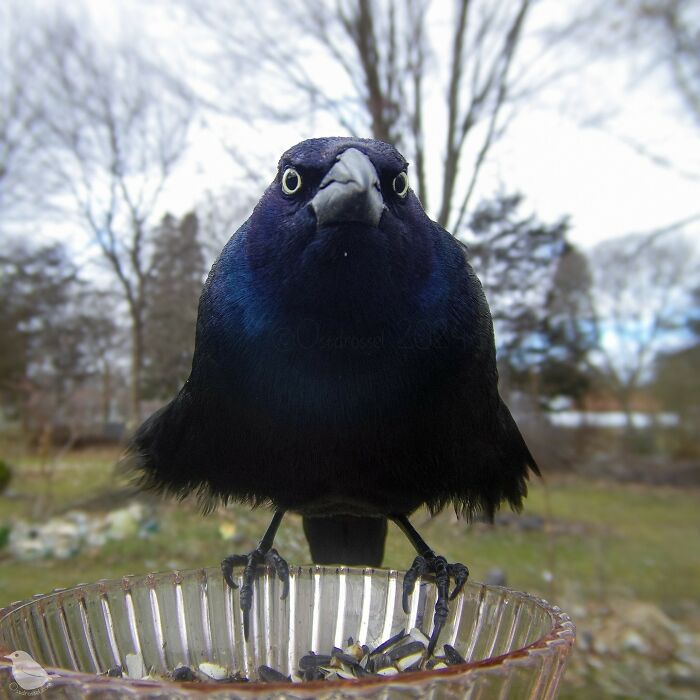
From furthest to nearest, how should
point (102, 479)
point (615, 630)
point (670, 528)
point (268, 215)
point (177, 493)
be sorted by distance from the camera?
point (670, 528) < point (615, 630) < point (102, 479) < point (177, 493) < point (268, 215)

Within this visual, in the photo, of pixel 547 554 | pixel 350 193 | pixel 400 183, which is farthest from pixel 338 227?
pixel 547 554

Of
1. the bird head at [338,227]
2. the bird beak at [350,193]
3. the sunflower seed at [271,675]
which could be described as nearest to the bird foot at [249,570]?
the sunflower seed at [271,675]

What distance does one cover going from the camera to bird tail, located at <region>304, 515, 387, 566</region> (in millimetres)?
1729

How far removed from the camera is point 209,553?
3.08m

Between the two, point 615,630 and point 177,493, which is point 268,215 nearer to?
point 177,493

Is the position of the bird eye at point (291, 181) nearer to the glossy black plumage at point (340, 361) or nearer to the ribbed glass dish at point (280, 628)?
the glossy black plumage at point (340, 361)

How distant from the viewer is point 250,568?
136cm

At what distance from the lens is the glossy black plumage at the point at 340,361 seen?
130 centimetres

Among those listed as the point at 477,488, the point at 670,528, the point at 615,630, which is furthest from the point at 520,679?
the point at 670,528

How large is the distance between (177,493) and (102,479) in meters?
3.31

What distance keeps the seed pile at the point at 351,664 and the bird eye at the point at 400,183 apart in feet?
2.63

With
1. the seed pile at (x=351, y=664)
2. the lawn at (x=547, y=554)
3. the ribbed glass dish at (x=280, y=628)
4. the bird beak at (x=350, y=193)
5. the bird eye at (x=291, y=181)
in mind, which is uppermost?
the bird eye at (x=291, y=181)

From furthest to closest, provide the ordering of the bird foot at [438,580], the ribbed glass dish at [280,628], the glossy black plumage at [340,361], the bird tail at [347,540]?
1. the bird tail at [347,540]
2. the glossy black plumage at [340,361]
3. the bird foot at [438,580]
4. the ribbed glass dish at [280,628]

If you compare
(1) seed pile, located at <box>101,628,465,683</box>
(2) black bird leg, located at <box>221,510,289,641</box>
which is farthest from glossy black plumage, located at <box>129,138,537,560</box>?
(1) seed pile, located at <box>101,628,465,683</box>
